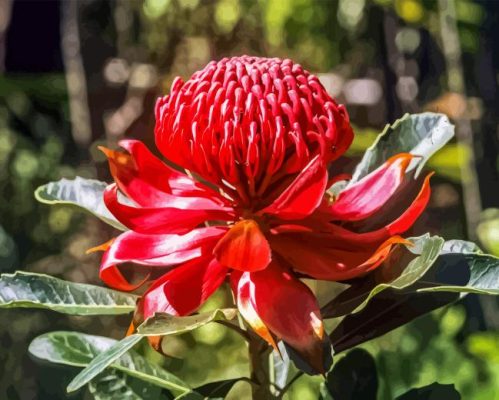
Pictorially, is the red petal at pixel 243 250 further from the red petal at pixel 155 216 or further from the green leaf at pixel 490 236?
the green leaf at pixel 490 236

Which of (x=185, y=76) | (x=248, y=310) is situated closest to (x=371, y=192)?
(x=248, y=310)

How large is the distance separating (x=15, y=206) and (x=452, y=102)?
3.90ft

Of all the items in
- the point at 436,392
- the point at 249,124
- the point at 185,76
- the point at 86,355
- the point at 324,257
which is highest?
the point at 249,124

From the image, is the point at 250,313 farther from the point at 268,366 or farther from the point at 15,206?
the point at 15,206

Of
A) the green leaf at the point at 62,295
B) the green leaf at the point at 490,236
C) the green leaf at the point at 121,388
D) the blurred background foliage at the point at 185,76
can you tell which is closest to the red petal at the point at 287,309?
the green leaf at the point at 62,295

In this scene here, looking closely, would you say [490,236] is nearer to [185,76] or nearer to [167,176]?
[167,176]

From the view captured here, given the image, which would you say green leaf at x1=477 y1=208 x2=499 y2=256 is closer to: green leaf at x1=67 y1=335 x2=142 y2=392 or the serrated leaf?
the serrated leaf

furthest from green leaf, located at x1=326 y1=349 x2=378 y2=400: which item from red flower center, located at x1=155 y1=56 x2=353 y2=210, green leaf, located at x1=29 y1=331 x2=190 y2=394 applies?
red flower center, located at x1=155 y1=56 x2=353 y2=210

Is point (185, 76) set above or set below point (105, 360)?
below

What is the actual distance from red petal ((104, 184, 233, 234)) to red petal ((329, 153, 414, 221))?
4.3 inches

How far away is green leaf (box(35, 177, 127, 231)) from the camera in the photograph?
876mm

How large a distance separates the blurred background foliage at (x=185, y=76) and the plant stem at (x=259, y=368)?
1.13 metres

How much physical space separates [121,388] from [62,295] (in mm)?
168

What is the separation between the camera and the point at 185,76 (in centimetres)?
252
